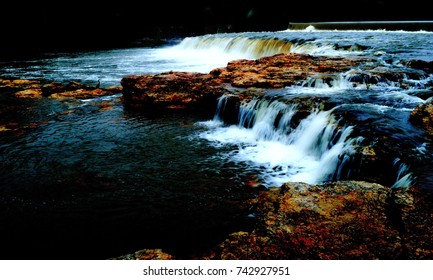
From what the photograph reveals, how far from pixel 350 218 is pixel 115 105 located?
840 centimetres

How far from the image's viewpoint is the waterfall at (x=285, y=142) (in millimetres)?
5254

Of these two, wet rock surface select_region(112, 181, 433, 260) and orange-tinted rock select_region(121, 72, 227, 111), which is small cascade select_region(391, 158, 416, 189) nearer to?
wet rock surface select_region(112, 181, 433, 260)

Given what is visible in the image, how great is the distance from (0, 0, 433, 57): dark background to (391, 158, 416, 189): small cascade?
129 ft

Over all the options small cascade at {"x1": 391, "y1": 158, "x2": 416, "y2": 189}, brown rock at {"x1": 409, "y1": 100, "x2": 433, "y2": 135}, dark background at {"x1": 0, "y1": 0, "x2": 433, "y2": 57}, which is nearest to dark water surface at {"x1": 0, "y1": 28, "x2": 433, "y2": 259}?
small cascade at {"x1": 391, "y1": 158, "x2": 416, "y2": 189}

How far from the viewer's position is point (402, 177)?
164 inches

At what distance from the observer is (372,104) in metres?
7.12

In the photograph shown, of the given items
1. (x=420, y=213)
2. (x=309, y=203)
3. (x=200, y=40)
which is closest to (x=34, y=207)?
(x=309, y=203)

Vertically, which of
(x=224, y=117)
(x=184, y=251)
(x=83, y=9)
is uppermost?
(x=83, y=9)

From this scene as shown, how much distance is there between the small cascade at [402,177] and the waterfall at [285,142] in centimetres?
72

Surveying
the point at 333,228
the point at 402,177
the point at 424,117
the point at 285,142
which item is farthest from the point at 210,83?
the point at 333,228

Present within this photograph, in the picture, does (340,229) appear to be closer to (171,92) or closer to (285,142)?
(285,142)

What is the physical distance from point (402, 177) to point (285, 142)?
279 centimetres

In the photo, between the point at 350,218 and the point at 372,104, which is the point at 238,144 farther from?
the point at 350,218

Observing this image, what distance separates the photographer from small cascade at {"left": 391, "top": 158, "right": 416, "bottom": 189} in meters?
3.92
